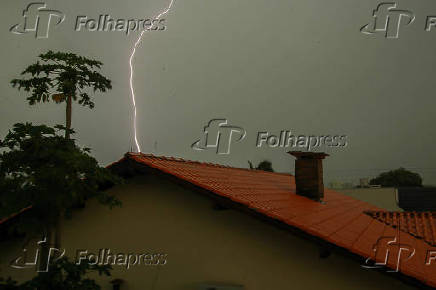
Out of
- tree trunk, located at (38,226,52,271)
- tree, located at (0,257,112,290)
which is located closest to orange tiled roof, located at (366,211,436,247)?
tree, located at (0,257,112,290)

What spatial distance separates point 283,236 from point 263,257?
1.42ft

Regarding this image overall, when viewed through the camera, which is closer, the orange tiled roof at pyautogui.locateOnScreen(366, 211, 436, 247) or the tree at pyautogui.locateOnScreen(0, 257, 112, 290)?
the tree at pyautogui.locateOnScreen(0, 257, 112, 290)

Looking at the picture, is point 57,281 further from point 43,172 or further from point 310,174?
point 310,174

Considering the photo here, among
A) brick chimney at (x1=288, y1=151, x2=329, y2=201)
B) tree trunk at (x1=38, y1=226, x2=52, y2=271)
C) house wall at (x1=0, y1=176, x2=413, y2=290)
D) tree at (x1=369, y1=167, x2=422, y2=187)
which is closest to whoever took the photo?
tree trunk at (x1=38, y1=226, x2=52, y2=271)

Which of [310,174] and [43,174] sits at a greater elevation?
[310,174]

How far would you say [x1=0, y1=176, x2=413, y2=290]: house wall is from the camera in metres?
4.67

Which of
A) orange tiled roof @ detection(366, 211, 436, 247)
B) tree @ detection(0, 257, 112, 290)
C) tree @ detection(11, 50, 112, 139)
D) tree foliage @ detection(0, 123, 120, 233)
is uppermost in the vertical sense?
tree @ detection(11, 50, 112, 139)

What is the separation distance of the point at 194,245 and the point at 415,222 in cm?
703

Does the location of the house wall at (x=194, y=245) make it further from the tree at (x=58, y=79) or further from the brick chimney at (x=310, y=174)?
the brick chimney at (x=310, y=174)

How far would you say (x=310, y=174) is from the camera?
341 inches

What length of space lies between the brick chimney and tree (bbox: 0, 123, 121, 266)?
5872mm

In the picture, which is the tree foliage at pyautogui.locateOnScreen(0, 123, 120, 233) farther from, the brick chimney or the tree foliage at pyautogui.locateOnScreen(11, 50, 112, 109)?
the brick chimney

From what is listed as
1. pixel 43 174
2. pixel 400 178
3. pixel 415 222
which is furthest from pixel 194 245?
pixel 400 178

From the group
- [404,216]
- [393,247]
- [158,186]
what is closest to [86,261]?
[158,186]
